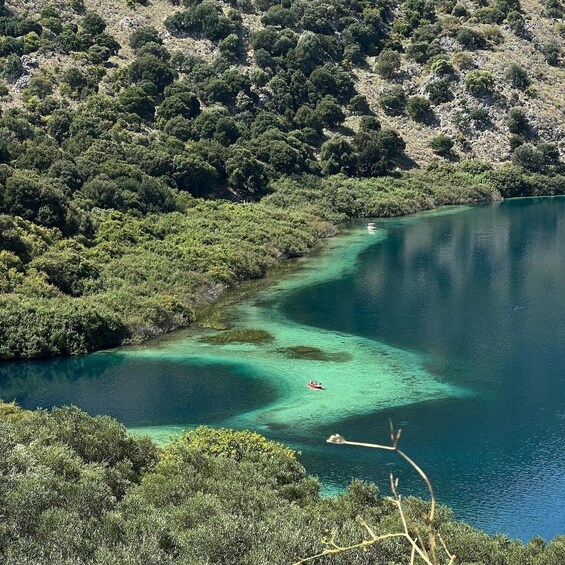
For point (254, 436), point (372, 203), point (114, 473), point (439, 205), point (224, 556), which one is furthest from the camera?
point (439, 205)

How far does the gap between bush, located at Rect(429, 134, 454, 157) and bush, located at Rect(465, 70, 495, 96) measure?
10736 millimetres

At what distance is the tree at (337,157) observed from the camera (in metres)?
119

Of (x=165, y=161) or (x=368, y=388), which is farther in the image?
(x=165, y=161)

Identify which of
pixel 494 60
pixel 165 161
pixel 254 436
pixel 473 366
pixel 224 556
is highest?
pixel 494 60

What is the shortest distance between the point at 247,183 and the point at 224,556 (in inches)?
3416

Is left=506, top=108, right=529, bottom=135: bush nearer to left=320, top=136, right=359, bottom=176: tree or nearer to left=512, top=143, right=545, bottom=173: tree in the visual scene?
left=512, top=143, right=545, bottom=173: tree

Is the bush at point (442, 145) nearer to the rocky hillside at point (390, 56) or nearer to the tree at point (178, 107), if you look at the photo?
the rocky hillside at point (390, 56)

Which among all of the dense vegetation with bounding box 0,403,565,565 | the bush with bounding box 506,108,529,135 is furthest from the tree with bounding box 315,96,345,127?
the dense vegetation with bounding box 0,403,565,565

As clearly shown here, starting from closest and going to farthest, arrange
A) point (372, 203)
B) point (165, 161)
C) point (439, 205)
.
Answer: point (165, 161) < point (372, 203) < point (439, 205)

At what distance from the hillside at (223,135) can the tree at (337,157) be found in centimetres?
36

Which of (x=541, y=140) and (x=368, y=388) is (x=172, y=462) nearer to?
(x=368, y=388)

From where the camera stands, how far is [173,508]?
2242cm

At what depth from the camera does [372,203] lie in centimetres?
11381

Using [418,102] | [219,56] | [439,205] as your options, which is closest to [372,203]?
[439,205]
